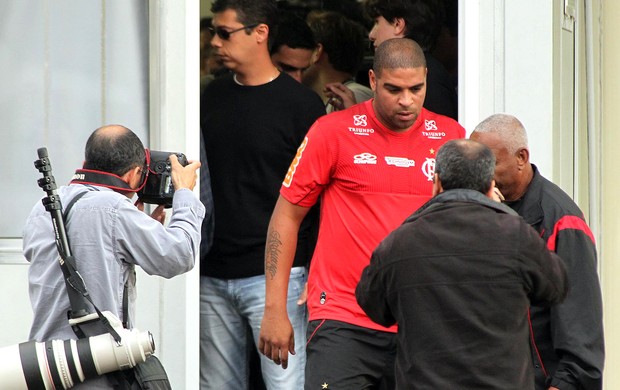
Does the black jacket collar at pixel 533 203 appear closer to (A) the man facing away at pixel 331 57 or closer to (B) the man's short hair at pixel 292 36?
(A) the man facing away at pixel 331 57

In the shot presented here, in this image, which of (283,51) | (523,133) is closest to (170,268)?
(523,133)

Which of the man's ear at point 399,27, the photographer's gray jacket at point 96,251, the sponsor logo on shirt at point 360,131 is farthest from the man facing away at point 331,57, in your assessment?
the photographer's gray jacket at point 96,251

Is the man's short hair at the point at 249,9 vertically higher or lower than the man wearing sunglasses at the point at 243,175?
higher

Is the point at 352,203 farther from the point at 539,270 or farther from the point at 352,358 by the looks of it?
the point at 539,270

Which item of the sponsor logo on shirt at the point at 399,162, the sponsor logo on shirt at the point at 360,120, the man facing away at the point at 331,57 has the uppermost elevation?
the man facing away at the point at 331,57

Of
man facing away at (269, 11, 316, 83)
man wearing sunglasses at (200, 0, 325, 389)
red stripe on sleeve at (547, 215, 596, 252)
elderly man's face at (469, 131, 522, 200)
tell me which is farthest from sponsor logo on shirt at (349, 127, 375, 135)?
man facing away at (269, 11, 316, 83)

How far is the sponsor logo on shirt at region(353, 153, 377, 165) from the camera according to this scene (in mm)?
5148

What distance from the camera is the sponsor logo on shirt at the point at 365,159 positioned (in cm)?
515

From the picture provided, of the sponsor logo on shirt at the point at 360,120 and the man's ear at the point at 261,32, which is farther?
the man's ear at the point at 261,32

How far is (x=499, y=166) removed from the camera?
471 cm

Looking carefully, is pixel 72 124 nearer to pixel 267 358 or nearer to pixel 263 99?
pixel 263 99

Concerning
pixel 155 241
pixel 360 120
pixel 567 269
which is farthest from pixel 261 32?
pixel 567 269

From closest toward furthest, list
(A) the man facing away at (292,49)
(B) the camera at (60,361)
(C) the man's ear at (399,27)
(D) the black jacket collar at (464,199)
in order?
(D) the black jacket collar at (464,199), (B) the camera at (60,361), (C) the man's ear at (399,27), (A) the man facing away at (292,49)

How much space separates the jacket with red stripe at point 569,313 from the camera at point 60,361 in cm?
152
